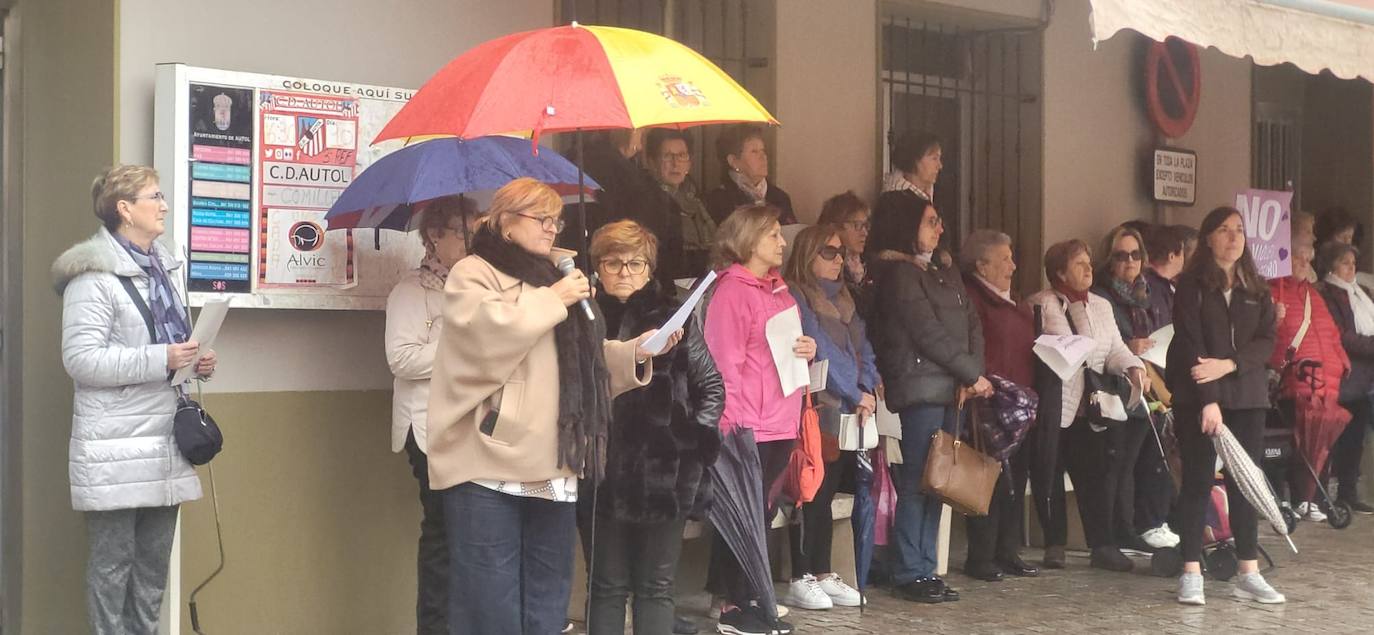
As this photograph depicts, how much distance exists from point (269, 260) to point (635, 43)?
6.86 feet

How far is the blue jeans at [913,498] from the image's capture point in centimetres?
837

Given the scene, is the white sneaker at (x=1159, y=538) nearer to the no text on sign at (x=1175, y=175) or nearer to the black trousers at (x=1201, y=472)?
the black trousers at (x=1201, y=472)

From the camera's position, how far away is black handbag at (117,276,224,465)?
599 cm

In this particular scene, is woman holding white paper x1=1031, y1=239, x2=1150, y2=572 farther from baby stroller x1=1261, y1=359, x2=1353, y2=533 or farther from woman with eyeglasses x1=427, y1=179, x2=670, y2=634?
woman with eyeglasses x1=427, y1=179, x2=670, y2=634

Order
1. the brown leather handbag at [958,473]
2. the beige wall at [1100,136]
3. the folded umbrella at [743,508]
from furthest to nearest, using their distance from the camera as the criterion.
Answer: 1. the beige wall at [1100,136]
2. the brown leather handbag at [958,473]
3. the folded umbrella at [743,508]

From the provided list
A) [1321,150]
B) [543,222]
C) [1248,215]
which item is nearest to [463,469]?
[543,222]

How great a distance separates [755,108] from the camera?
5.47m

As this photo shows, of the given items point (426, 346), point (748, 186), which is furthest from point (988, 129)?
point (426, 346)

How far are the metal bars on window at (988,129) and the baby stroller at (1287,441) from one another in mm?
1981

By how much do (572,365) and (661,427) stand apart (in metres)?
0.89

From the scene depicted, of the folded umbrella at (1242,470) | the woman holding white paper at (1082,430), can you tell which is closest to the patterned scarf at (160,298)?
the folded umbrella at (1242,470)

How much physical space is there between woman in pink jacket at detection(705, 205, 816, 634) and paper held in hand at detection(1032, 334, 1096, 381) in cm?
187

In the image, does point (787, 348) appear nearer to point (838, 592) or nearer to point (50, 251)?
point (838, 592)

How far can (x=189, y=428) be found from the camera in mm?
6004
